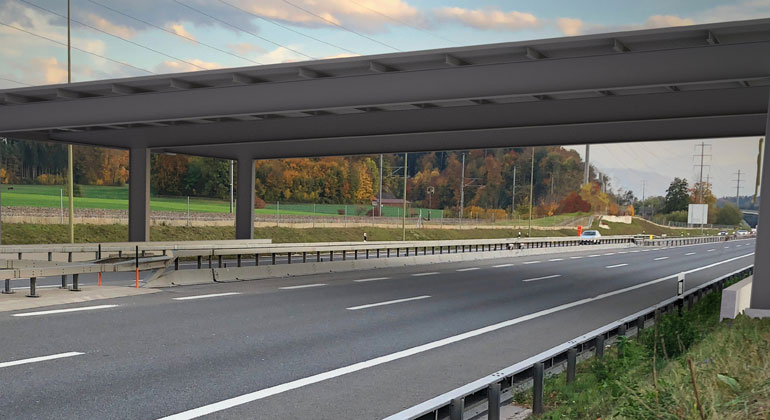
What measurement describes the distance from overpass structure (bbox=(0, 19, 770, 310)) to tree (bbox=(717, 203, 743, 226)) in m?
162

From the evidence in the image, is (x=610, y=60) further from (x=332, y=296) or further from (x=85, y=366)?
(x=85, y=366)

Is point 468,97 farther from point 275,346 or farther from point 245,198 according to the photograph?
point 245,198

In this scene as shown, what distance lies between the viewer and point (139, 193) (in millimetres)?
31250

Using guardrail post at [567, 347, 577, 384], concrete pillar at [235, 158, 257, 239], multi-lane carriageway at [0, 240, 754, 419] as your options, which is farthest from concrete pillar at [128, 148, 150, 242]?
guardrail post at [567, 347, 577, 384]

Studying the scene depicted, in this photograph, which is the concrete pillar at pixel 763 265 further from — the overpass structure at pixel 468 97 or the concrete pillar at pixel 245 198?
the concrete pillar at pixel 245 198

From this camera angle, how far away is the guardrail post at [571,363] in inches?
314

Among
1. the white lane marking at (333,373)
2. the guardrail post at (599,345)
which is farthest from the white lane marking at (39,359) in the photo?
the guardrail post at (599,345)

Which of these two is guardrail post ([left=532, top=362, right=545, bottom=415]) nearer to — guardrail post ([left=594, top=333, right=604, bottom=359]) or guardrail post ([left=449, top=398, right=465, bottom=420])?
guardrail post ([left=449, top=398, right=465, bottom=420])

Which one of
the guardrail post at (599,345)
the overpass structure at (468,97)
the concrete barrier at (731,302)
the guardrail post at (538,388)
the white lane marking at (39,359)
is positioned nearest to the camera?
the guardrail post at (538,388)

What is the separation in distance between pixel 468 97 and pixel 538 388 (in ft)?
38.1

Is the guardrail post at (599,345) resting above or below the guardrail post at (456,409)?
below

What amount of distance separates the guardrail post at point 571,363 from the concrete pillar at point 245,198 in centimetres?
2977

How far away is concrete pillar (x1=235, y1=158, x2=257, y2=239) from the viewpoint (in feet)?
119

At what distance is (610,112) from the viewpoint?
19.8 metres
